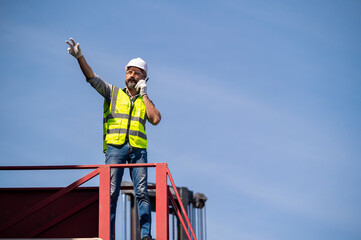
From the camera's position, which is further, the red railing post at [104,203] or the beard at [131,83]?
the beard at [131,83]

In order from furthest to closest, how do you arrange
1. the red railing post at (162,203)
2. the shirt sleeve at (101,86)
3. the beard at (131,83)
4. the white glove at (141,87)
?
the beard at (131,83) → the white glove at (141,87) → the shirt sleeve at (101,86) → the red railing post at (162,203)

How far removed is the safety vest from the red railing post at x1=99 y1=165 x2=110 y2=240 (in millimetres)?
566

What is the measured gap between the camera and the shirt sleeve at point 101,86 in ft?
33.2

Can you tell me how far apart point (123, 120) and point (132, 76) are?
807 mm

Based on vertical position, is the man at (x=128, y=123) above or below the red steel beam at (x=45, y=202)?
above

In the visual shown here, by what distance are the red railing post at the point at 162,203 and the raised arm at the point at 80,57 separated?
183cm

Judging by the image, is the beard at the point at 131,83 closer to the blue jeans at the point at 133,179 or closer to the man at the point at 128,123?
the man at the point at 128,123

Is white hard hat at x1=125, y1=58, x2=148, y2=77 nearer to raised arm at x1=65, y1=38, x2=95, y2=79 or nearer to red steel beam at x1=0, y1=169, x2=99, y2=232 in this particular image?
raised arm at x1=65, y1=38, x2=95, y2=79

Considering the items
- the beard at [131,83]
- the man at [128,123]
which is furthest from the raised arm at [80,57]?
the beard at [131,83]

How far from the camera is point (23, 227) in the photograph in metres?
10.4

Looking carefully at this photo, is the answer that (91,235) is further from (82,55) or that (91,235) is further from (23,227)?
(82,55)

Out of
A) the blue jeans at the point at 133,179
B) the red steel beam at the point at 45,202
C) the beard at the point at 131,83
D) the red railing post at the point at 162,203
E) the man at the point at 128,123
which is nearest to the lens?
the red railing post at the point at 162,203

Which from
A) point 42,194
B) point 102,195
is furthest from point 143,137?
point 42,194

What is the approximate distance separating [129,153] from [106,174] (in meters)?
0.58
